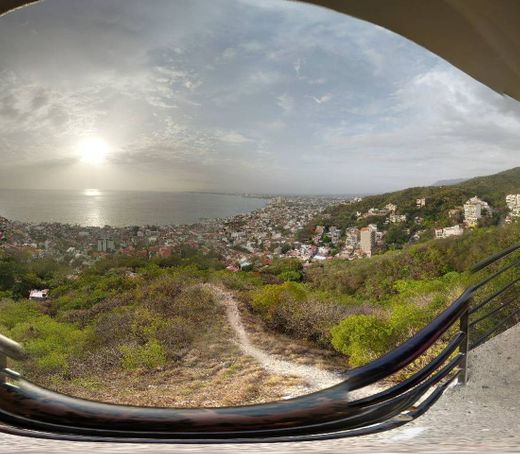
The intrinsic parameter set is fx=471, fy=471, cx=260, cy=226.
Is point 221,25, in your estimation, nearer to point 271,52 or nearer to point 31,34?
point 271,52

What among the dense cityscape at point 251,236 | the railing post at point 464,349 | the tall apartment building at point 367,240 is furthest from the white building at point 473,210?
the railing post at point 464,349

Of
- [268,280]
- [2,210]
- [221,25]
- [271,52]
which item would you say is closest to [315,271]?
[268,280]

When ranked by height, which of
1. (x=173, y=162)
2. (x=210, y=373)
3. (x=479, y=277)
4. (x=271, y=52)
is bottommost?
(x=210, y=373)

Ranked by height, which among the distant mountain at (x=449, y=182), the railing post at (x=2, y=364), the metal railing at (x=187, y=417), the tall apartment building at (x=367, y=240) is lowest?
the metal railing at (x=187, y=417)

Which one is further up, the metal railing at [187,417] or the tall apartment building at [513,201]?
the tall apartment building at [513,201]

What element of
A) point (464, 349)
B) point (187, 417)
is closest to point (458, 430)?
point (464, 349)

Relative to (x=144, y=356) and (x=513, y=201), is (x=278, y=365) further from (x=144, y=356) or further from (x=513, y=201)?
(x=513, y=201)

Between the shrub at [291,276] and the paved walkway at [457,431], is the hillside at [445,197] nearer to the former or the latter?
the shrub at [291,276]
